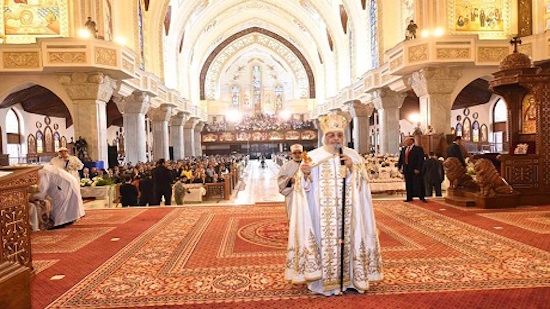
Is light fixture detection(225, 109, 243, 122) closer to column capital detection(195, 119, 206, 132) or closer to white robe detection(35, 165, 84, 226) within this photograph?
column capital detection(195, 119, 206, 132)

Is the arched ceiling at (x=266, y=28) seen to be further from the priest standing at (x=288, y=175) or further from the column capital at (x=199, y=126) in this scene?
the priest standing at (x=288, y=175)

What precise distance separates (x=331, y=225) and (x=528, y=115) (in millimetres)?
7786

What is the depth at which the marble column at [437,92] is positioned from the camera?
43.5 feet

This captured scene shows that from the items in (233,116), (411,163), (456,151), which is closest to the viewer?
(411,163)

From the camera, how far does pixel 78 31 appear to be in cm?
1283

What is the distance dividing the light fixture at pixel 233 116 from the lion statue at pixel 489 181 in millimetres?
34473

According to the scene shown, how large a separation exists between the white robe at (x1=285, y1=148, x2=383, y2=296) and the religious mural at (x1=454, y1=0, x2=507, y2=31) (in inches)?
486

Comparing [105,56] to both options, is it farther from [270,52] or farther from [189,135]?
[270,52]

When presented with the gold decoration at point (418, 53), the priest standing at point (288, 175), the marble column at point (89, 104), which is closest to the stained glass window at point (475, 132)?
the gold decoration at point (418, 53)

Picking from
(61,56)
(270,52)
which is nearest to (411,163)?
(61,56)

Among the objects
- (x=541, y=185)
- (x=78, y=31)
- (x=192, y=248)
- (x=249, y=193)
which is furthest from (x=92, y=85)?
(x=541, y=185)

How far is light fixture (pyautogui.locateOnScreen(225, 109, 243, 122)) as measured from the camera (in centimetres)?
4106

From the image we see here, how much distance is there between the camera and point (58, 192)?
684 cm

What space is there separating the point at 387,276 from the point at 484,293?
84cm
